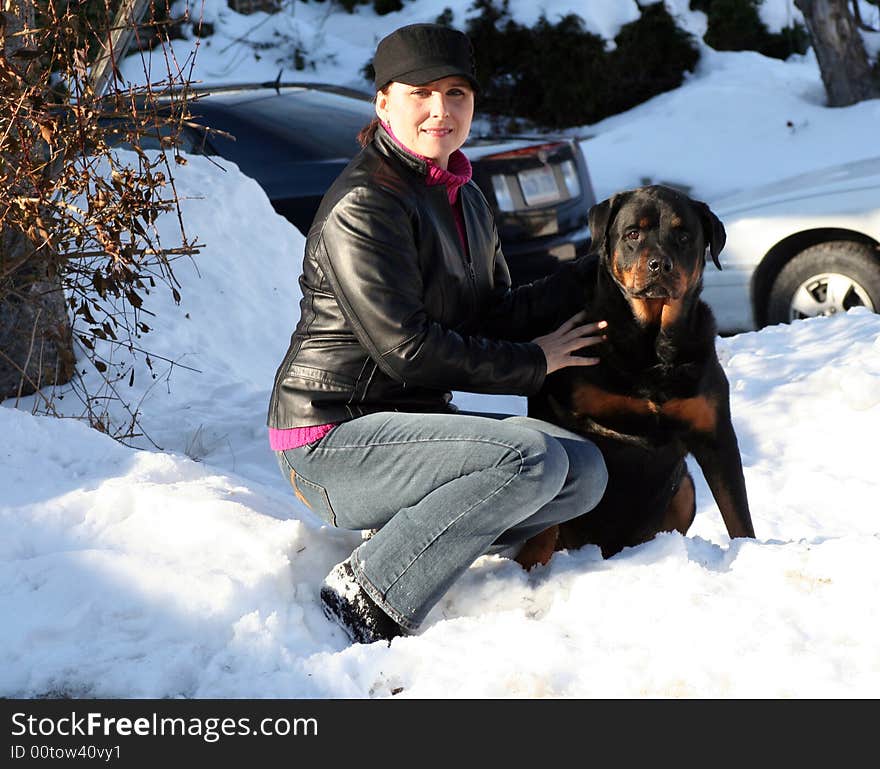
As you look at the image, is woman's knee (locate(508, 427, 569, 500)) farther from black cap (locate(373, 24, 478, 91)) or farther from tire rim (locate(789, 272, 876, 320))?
tire rim (locate(789, 272, 876, 320))

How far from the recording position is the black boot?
9.48 feet

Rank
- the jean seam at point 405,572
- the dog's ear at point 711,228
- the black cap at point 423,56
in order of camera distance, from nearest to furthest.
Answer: the jean seam at point 405,572, the black cap at point 423,56, the dog's ear at point 711,228

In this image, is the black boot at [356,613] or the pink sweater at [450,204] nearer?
the black boot at [356,613]

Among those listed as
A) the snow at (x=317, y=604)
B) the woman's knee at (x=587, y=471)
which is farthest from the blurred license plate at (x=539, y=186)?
the woman's knee at (x=587, y=471)

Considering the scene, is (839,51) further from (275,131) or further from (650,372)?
(650,372)

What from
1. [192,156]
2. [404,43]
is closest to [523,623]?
[404,43]

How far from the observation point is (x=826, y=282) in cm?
672

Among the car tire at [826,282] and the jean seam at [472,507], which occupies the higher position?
the jean seam at [472,507]

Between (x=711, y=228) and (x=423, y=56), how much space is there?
105cm

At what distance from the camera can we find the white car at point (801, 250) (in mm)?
6531

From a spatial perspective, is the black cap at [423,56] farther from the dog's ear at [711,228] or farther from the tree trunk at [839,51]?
the tree trunk at [839,51]

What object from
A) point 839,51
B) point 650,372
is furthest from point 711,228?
point 839,51

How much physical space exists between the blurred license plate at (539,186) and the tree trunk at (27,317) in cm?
296

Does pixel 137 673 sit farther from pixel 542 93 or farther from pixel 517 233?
pixel 542 93
